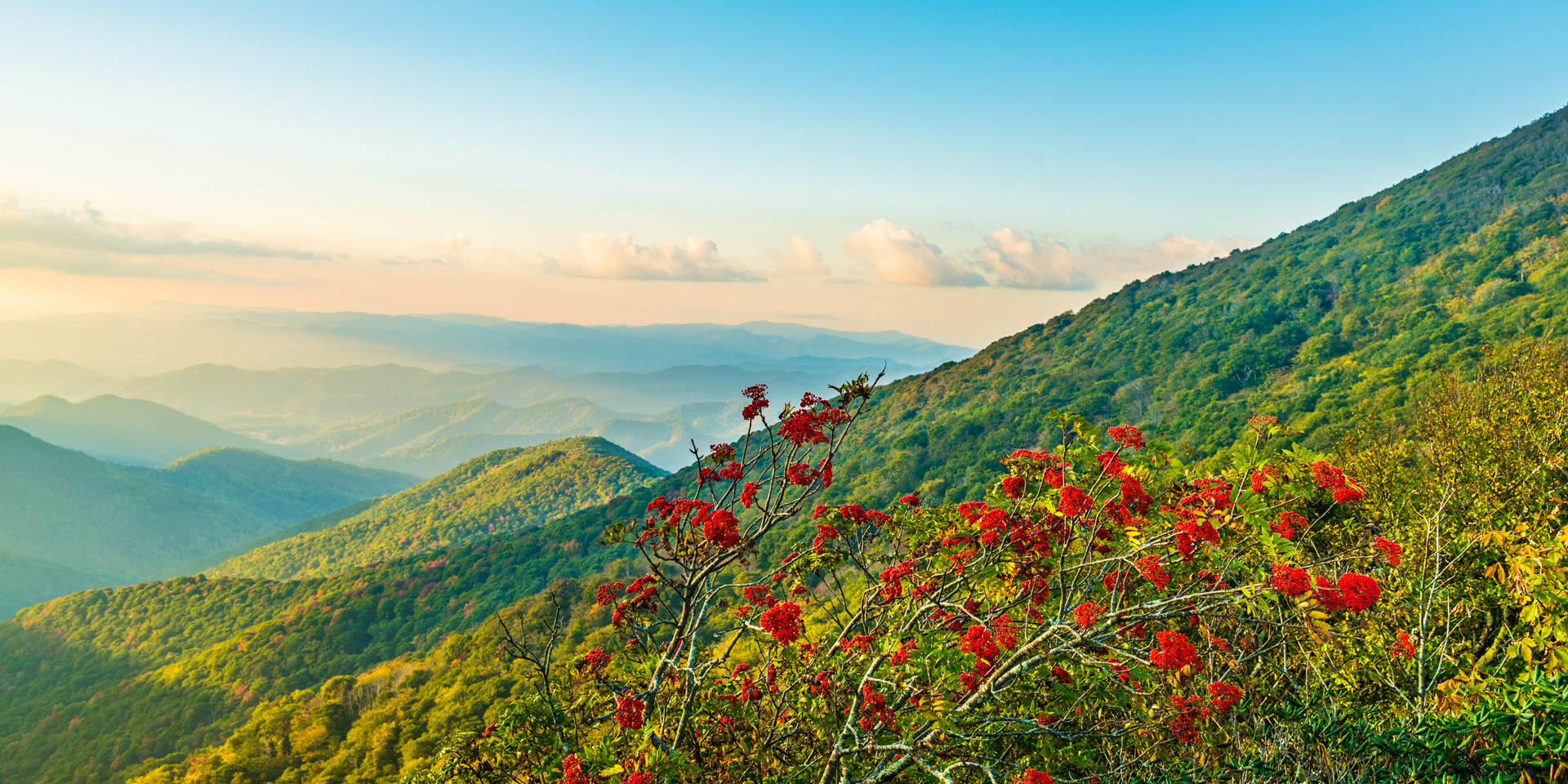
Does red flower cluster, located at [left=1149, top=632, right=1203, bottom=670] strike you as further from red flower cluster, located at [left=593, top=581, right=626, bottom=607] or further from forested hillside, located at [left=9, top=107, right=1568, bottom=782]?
forested hillside, located at [left=9, top=107, right=1568, bottom=782]

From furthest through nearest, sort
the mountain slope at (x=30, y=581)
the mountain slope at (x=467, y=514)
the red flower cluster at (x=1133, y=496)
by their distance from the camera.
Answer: the mountain slope at (x=30, y=581), the mountain slope at (x=467, y=514), the red flower cluster at (x=1133, y=496)

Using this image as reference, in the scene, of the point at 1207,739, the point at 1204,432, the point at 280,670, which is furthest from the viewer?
the point at 280,670

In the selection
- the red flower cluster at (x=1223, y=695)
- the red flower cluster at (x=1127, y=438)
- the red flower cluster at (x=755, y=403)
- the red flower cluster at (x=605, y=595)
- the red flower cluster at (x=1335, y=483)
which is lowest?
the red flower cluster at (x=1223, y=695)

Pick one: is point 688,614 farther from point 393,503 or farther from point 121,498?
point 121,498

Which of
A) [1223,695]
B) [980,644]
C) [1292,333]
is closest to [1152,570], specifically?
[1223,695]

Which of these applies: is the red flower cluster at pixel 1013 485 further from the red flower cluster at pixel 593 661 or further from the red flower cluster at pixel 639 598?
the red flower cluster at pixel 593 661

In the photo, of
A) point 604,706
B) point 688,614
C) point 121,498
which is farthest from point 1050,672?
point 121,498

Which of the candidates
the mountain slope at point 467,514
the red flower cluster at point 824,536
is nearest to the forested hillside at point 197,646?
the mountain slope at point 467,514
